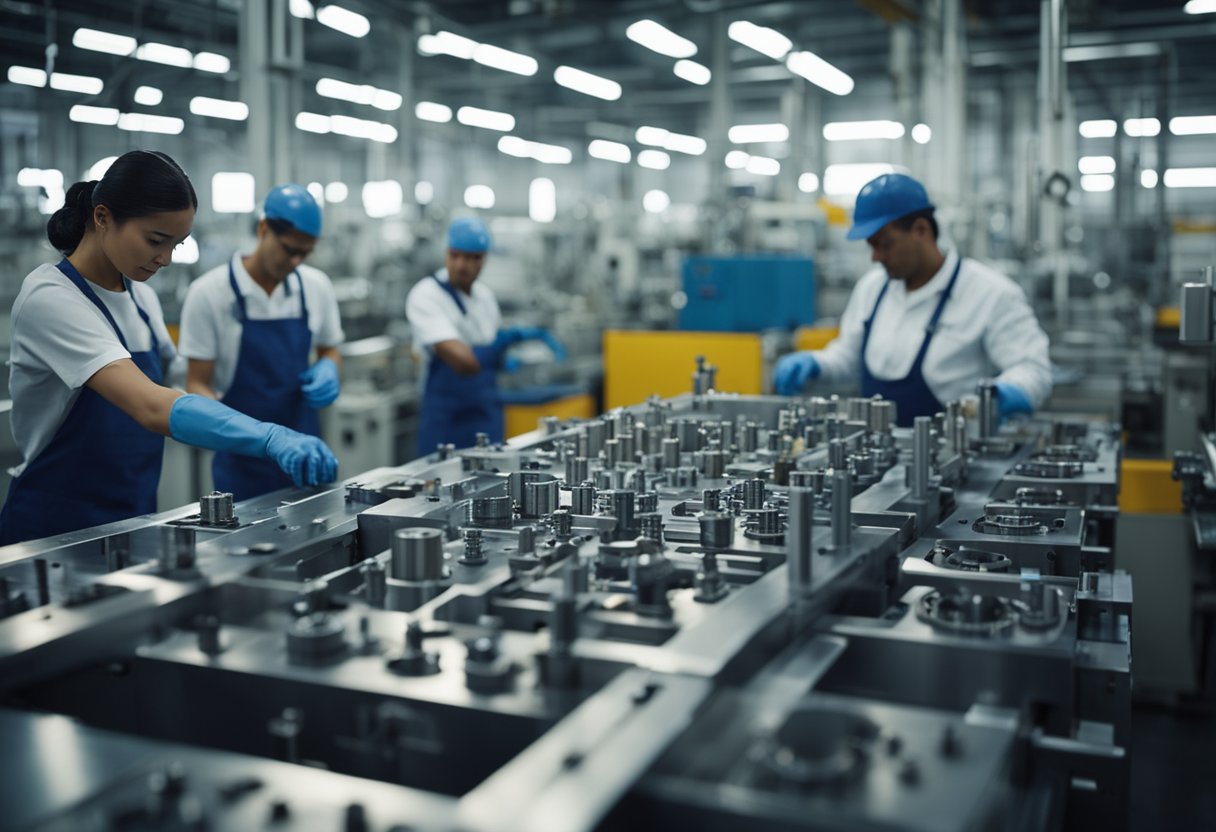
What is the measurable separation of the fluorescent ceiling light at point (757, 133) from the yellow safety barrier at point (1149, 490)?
1152 centimetres

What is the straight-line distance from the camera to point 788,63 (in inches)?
273

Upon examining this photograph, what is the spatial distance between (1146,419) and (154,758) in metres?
3.79

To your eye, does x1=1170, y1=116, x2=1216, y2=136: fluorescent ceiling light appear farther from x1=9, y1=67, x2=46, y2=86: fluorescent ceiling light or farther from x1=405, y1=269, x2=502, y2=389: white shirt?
x1=9, y1=67, x2=46, y2=86: fluorescent ceiling light

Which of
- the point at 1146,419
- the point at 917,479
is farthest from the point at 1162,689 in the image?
the point at 917,479

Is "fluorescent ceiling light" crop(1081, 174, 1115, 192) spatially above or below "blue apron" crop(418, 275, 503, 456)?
above

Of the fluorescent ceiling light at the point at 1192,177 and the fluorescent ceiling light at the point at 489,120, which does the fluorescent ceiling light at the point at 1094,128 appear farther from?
the fluorescent ceiling light at the point at 489,120

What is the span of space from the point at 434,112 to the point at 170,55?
6.16 metres

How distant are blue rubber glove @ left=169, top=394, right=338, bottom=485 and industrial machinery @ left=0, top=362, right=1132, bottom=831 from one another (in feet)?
0.36

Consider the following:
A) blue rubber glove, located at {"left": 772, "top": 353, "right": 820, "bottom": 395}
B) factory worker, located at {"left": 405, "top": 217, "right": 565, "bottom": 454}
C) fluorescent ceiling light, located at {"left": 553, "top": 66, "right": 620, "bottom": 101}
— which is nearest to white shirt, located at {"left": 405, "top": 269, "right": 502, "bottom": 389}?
factory worker, located at {"left": 405, "top": 217, "right": 565, "bottom": 454}

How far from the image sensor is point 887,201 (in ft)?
10.0

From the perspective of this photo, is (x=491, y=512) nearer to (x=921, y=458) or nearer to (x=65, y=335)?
(x=921, y=458)

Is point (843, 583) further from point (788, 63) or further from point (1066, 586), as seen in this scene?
point (788, 63)

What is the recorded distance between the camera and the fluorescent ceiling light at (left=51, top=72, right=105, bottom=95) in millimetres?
5309

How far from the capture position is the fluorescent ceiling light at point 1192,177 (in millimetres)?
14414
